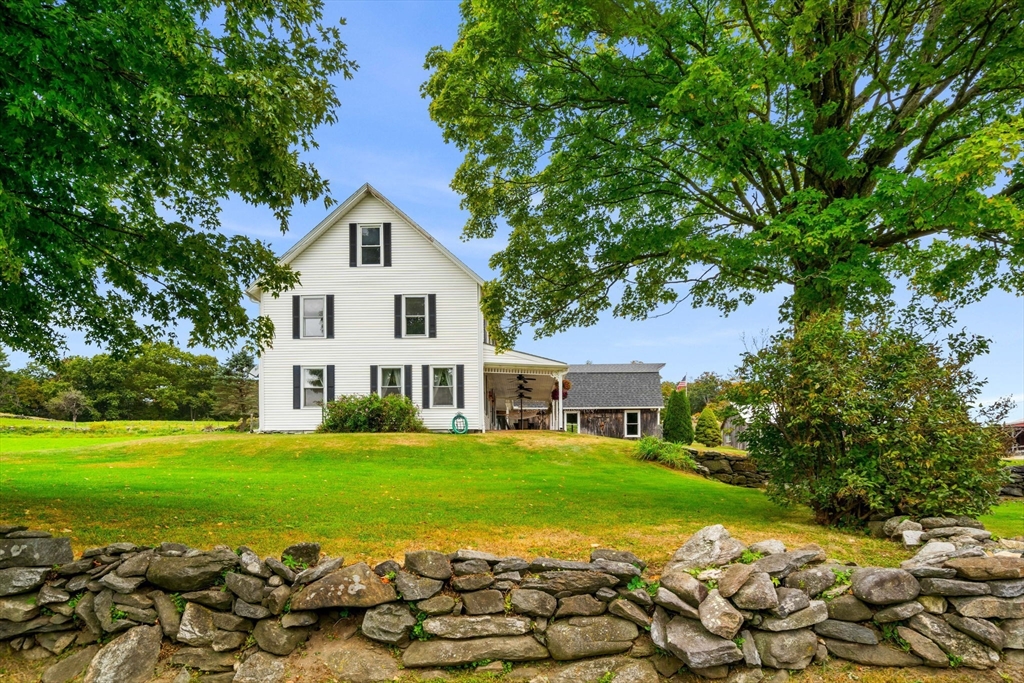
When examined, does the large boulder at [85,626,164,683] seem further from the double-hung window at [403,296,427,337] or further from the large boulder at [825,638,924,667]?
the double-hung window at [403,296,427,337]

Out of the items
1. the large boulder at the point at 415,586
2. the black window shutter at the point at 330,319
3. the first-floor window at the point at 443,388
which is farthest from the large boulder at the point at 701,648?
the black window shutter at the point at 330,319

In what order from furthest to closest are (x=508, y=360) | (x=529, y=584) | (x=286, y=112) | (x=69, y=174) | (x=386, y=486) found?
1. (x=508, y=360)
2. (x=386, y=486)
3. (x=69, y=174)
4. (x=286, y=112)
5. (x=529, y=584)

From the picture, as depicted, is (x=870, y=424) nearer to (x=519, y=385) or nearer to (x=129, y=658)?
(x=129, y=658)

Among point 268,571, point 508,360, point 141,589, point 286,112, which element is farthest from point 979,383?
point 508,360

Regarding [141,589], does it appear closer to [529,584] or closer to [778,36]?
[529,584]

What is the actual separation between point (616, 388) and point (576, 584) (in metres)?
29.8

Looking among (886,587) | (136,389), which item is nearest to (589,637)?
(886,587)

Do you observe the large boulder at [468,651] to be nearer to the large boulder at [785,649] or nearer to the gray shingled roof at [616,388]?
the large boulder at [785,649]

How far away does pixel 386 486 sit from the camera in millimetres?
10938

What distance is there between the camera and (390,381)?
21.2 meters

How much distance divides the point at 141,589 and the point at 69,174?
5.57 metres

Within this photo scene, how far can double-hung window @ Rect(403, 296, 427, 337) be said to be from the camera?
21156 millimetres

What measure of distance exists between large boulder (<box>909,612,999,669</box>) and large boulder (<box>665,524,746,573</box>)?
4.92 ft

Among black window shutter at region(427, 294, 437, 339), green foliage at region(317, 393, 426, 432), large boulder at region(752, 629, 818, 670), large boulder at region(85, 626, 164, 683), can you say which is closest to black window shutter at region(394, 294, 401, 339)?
black window shutter at region(427, 294, 437, 339)
